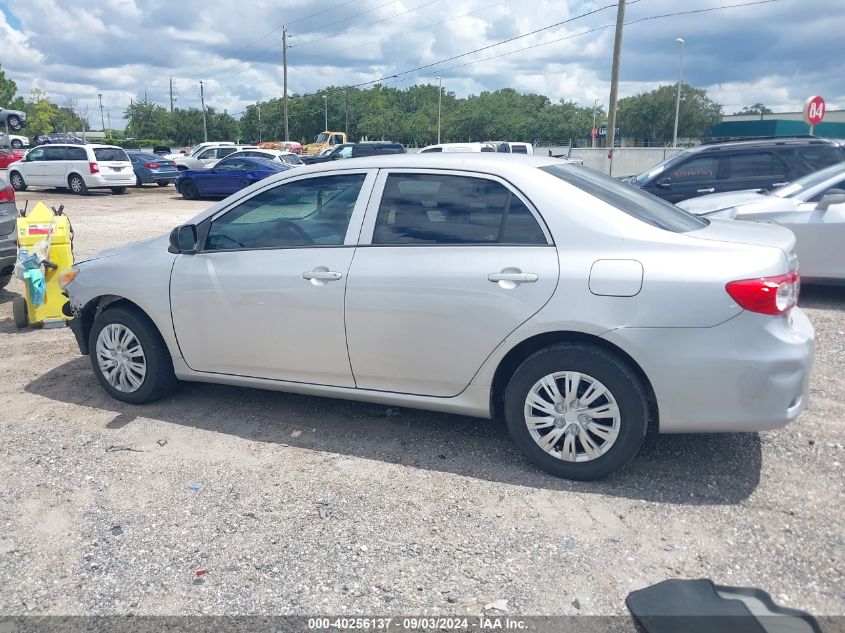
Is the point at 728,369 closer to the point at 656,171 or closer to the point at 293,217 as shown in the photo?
the point at 293,217

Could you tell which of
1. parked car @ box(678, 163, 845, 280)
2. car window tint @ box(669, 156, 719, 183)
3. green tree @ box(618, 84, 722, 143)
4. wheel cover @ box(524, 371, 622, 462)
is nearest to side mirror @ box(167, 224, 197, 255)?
wheel cover @ box(524, 371, 622, 462)

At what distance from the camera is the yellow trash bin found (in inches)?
277

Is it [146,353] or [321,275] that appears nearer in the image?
[321,275]

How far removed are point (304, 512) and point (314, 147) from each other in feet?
138

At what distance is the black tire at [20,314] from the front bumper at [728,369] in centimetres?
603

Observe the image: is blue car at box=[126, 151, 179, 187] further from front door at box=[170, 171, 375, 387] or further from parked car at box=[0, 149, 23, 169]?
front door at box=[170, 171, 375, 387]

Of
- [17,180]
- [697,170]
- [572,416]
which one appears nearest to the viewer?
[572,416]

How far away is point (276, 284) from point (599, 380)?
79.6 inches

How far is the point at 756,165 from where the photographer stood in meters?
10.4

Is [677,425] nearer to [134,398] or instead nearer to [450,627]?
[450,627]

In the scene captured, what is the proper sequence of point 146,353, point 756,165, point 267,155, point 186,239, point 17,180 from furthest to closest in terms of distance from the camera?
point 17,180, point 267,155, point 756,165, point 146,353, point 186,239

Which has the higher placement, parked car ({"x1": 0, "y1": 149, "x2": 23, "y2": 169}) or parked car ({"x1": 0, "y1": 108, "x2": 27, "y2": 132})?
parked car ({"x1": 0, "y1": 108, "x2": 27, "y2": 132})

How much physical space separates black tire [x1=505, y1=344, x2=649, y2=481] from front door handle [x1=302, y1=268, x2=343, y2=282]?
1.21 metres

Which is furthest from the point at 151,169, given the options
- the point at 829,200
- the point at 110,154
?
the point at 829,200
